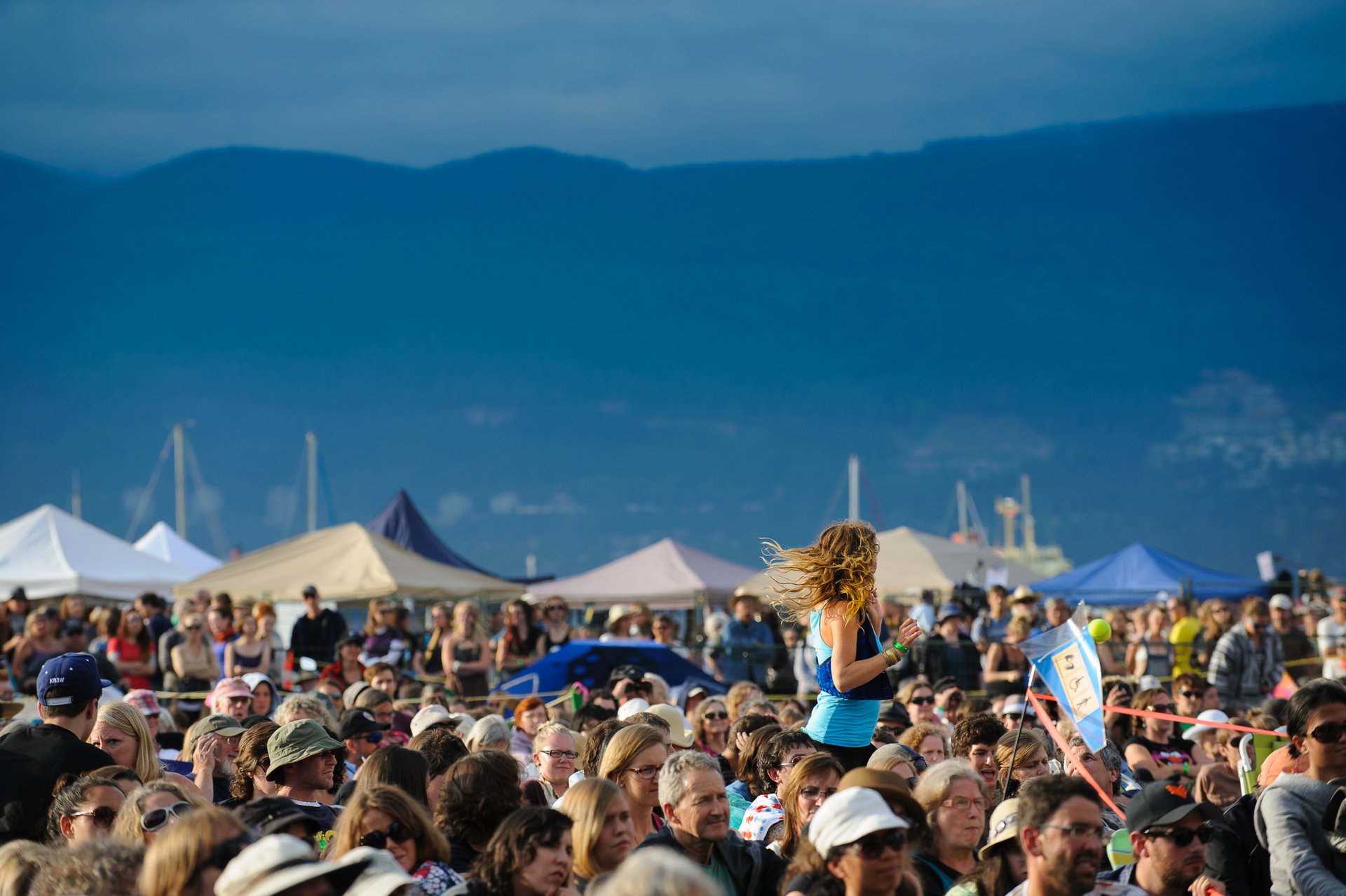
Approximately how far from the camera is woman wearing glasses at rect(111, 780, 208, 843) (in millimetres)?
4738

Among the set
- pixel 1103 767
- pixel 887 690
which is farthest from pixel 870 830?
pixel 1103 767

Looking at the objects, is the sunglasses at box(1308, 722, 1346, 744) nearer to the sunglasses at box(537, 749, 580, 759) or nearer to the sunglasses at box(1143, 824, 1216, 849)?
the sunglasses at box(1143, 824, 1216, 849)

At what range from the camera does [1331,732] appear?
17.0 feet

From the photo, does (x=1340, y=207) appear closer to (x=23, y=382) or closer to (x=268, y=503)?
(x=268, y=503)

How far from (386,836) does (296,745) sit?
154 centimetres

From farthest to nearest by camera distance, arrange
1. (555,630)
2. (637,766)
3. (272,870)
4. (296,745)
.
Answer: (555,630), (296,745), (637,766), (272,870)

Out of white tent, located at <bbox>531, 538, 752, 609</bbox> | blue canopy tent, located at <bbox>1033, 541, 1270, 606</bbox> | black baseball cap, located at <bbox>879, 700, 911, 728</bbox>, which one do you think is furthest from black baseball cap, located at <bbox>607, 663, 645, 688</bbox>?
blue canopy tent, located at <bbox>1033, 541, 1270, 606</bbox>

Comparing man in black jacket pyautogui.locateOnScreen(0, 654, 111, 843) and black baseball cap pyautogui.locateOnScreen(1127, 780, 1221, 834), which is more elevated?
man in black jacket pyautogui.locateOnScreen(0, 654, 111, 843)

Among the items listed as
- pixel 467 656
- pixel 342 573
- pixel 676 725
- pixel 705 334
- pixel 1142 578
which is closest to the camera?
pixel 676 725

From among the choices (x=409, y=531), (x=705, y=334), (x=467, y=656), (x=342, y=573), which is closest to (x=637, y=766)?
(x=467, y=656)

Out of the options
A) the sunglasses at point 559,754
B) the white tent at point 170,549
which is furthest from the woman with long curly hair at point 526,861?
the white tent at point 170,549

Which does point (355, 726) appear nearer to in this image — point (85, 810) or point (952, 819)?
point (85, 810)

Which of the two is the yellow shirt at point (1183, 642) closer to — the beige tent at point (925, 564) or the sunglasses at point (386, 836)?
the beige tent at point (925, 564)

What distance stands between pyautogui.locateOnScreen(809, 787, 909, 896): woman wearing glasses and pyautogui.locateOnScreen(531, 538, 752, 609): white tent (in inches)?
Answer: 713
